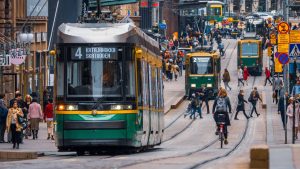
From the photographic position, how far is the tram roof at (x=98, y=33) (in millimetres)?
30359

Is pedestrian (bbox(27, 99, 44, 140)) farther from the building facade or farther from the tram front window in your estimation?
the tram front window

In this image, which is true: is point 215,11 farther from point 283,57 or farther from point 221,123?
point 221,123

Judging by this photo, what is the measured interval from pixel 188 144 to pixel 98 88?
53.5 ft

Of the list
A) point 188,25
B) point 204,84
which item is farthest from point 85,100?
point 188,25

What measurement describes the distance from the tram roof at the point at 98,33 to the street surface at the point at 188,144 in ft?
9.06

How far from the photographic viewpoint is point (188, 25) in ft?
502

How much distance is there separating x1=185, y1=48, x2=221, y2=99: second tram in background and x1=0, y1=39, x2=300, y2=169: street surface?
1.25 meters

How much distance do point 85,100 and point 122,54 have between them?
143cm

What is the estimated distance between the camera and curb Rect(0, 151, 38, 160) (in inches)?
1227

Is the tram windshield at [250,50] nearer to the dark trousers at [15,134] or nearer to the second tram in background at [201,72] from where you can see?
the second tram in background at [201,72]

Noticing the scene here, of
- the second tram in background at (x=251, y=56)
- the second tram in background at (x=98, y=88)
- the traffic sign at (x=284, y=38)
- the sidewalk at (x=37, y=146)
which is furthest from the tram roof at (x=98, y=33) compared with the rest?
the second tram in background at (x=251, y=56)

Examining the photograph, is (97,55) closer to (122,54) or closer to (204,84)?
(122,54)

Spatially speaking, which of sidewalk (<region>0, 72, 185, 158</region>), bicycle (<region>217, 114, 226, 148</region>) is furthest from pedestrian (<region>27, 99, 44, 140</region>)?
bicycle (<region>217, 114, 226, 148</region>)

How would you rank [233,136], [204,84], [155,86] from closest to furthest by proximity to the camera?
[155,86]
[233,136]
[204,84]
